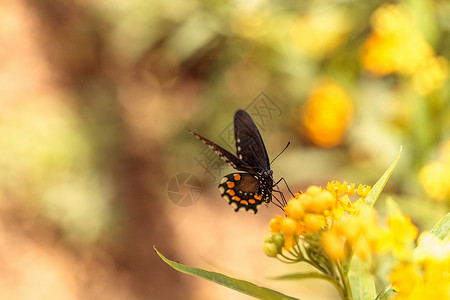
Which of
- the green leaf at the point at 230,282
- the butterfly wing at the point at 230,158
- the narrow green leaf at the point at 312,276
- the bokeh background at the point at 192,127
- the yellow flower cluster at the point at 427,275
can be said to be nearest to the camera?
the yellow flower cluster at the point at 427,275

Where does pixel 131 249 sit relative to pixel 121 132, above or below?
below

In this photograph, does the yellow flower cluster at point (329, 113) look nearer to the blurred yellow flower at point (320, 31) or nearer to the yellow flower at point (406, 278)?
the blurred yellow flower at point (320, 31)

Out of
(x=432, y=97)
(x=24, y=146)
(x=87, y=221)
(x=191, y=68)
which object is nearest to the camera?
(x=432, y=97)

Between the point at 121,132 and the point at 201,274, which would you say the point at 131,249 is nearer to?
the point at 121,132

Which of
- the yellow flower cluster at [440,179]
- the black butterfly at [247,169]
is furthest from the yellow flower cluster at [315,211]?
the yellow flower cluster at [440,179]

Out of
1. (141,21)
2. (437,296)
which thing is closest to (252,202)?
(437,296)

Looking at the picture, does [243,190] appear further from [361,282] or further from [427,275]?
[427,275]

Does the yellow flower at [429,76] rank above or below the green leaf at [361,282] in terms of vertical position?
above
